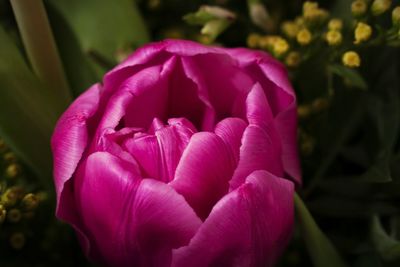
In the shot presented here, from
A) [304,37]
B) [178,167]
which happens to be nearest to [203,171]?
[178,167]

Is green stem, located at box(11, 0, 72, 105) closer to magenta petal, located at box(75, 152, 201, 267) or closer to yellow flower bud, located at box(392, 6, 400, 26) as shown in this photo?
magenta petal, located at box(75, 152, 201, 267)

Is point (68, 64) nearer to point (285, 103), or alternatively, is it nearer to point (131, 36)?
point (131, 36)

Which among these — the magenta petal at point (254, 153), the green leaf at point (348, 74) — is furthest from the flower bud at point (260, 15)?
the magenta petal at point (254, 153)

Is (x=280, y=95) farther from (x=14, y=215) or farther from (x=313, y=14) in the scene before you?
(x=14, y=215)

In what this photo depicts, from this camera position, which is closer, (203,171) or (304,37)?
(203,171)

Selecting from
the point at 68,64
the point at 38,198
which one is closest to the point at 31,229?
the point at 38,198

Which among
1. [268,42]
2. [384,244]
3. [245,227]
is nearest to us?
[245,227]

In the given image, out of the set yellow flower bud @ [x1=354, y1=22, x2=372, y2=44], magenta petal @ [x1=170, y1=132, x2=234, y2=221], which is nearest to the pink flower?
magenta petal @ [x1=170, y1=132, x2=234, y2=221]
